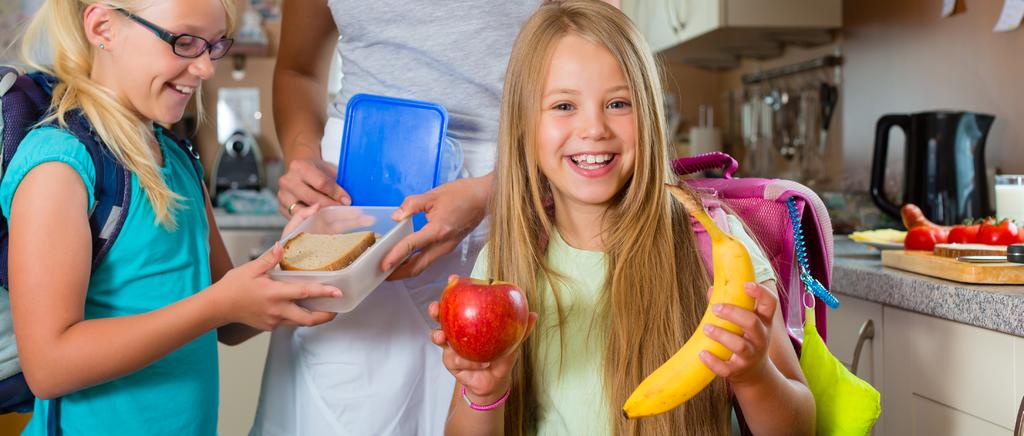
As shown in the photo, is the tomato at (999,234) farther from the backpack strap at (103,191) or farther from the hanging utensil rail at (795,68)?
the hanging utensil rail at (795,68)

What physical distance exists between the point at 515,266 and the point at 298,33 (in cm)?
53

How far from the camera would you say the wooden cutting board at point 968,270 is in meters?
1.40

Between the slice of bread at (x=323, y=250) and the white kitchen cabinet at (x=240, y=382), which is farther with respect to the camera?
the white kitchen cabinet at (x=240, y=382)

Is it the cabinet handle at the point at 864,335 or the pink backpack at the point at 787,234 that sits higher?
the pink backpack at the point at 787,234

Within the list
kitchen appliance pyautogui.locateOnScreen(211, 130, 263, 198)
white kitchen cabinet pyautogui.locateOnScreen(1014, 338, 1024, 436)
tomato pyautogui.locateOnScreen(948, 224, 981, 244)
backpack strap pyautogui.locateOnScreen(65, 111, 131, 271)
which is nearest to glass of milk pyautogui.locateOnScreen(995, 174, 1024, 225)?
tomato pyautogui.locateOnScreen(948, 224, 981, 244)

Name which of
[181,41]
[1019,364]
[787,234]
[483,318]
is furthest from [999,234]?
[181,41]

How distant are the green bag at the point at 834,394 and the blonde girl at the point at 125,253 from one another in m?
0.55

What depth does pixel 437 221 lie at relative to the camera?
1.21m

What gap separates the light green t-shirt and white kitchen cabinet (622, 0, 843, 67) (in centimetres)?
199

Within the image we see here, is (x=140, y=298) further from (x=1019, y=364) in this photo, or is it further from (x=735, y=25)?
(x=735, y=25)

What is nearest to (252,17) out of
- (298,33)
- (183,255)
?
(298,33)

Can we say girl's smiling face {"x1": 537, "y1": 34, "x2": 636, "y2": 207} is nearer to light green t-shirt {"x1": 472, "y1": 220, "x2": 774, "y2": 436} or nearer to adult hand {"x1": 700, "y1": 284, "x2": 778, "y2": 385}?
light green t-shirt {"x1": 472, "y1": 220, "x2": 774, "y2": 436}

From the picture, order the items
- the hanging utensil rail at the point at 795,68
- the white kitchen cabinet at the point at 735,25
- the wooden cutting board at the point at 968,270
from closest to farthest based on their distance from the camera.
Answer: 1. the wooden cutting board at the point at 968,270
2. the white kitchen cabinet at the point at 735,25
3. the hanging utensil rail at the point at 795,68

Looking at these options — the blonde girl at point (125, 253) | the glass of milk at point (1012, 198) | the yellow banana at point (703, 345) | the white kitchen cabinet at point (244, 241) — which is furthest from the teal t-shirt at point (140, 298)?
the white kitchen cabinet at point (244, 241)
